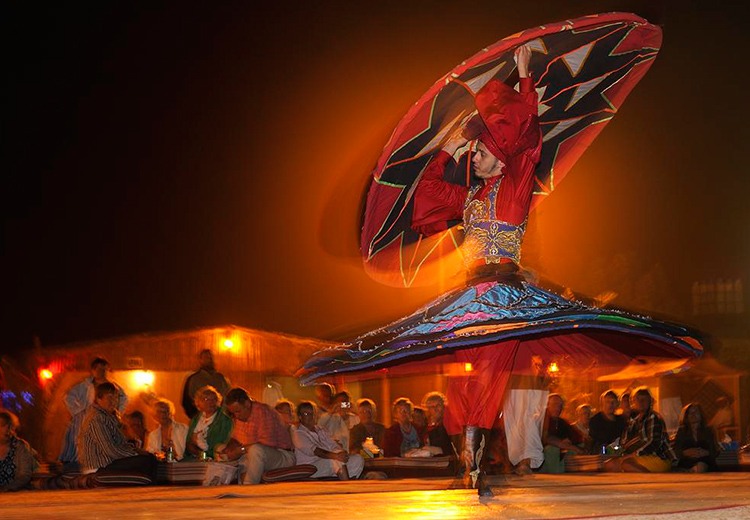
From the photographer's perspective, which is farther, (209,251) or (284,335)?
(209,251)

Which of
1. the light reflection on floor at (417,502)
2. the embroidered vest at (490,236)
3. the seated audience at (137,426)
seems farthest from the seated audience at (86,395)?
the embroidered vest at (490,236)

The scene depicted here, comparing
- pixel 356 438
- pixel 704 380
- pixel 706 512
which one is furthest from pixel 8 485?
pixel 704 380

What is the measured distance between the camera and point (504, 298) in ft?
15.3

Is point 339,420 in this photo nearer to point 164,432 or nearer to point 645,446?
point 164,432

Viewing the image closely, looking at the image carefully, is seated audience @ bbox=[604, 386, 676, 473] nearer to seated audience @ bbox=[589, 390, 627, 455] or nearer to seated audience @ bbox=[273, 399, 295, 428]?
seated audience @ bbox=[589, 390, 627, 455]

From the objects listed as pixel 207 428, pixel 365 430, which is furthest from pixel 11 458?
pixel 365 430

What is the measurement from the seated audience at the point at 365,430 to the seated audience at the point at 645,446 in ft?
6.65

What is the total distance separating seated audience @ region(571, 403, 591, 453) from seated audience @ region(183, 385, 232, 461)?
126 inches

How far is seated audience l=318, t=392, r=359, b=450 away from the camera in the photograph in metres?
8.11

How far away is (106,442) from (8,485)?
75 cm

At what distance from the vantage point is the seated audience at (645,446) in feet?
26.2

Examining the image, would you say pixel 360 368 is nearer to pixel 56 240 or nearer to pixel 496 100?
pixel 496 100

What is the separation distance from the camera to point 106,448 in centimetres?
707

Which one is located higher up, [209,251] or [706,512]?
[209,251]
